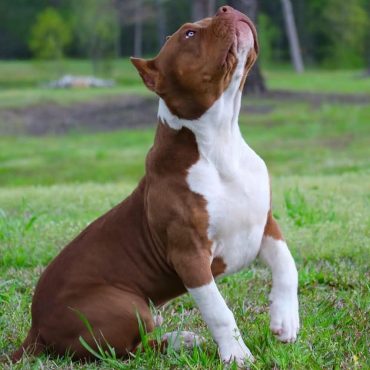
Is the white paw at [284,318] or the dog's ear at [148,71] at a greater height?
the dog's ear at [148,71]

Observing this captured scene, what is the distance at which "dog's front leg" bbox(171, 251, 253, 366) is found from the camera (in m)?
3.52

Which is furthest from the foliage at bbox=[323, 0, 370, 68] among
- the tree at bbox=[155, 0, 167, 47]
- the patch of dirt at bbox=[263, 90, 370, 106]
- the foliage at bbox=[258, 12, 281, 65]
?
the patch of dirt at bbox=[263, 90, 370, 106]

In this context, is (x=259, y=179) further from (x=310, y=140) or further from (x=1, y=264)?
(x=310, y=140)

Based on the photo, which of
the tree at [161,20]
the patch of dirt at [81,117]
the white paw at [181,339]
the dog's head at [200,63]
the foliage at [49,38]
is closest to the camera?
the dog's head at [200,63]

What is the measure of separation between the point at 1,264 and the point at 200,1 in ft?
50.4

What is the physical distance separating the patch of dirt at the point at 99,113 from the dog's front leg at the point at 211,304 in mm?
14969

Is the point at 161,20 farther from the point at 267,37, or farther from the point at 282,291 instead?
the point at 282,291

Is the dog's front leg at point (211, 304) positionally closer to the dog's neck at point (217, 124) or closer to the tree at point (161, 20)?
the dog's neck at point (217, 124)

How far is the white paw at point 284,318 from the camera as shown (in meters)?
3.70

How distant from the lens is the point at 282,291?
3.75 m

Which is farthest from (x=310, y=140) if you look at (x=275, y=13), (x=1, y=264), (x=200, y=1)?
(x=275, y=13)

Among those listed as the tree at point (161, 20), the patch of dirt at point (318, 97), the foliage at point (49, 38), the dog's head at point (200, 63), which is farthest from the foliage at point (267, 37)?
the dog's head at point (200, 63)

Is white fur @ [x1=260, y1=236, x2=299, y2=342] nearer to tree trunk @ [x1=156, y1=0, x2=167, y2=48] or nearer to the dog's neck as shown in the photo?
the dog's neck

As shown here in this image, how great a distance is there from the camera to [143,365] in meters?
3.69
